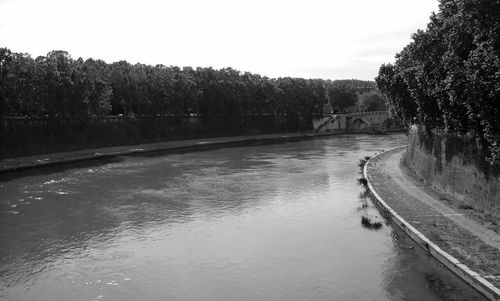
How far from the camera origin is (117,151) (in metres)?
68.9

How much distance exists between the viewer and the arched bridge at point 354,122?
12656 cm

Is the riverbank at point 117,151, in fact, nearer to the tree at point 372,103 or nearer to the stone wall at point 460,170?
the stone wall at point 460,170

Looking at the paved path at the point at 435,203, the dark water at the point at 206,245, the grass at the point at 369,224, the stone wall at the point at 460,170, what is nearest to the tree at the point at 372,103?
the paved path at the point at 435,203

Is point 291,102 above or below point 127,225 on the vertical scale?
above

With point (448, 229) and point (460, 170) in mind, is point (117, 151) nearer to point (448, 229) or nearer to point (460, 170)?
A: point (460, 170)

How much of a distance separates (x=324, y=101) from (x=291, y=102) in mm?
14790

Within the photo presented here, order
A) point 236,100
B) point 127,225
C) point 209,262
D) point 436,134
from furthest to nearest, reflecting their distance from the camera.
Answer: point 236,100 → point 436,134 → point 127,225 → point 209,262

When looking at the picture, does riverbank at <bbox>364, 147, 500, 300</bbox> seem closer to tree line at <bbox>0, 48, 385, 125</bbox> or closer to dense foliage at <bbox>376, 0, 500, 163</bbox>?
dense foliage at <bbox>376, 0, 500, 163</bbox>

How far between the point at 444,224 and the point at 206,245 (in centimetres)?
1121

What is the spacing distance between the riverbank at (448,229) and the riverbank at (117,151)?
37759mm

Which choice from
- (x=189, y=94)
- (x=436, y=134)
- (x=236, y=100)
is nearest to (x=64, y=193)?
(x=436, y=134)

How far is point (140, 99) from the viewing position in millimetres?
81312

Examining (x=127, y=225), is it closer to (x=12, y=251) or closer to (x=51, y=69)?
(x=12, y=251)

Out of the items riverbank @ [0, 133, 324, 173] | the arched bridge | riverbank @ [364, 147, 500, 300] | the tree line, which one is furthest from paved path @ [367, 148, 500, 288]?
the arched bridge
